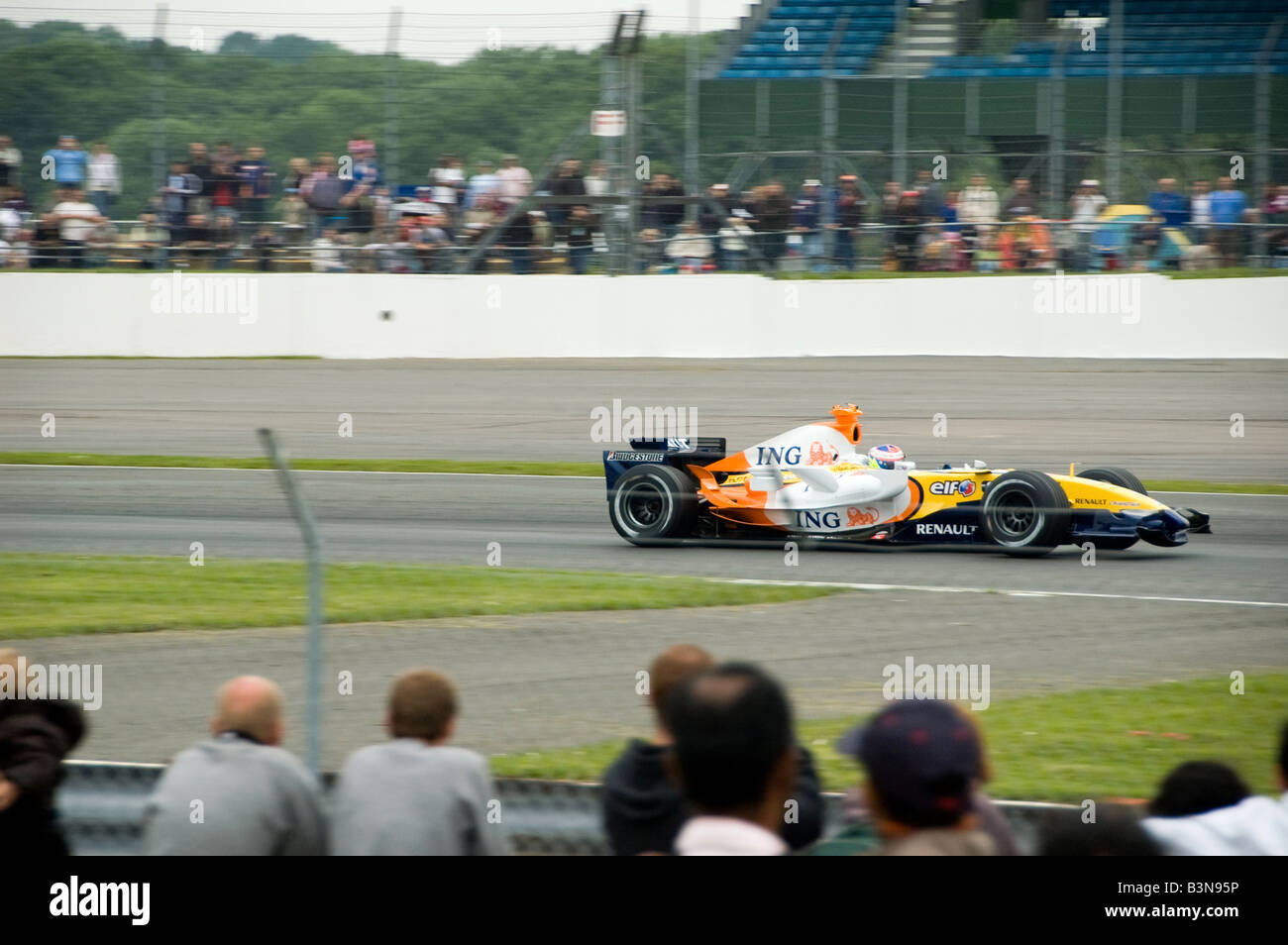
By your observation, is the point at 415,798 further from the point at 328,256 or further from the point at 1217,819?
the point at 328,256

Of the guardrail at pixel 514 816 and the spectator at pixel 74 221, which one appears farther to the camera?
the spectator at pixel 74 221

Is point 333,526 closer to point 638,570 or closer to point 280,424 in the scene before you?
point 638,570

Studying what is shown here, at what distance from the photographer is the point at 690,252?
18.5m

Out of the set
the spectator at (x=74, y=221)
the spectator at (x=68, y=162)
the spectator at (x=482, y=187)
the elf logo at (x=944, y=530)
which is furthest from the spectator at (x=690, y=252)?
the elf logo at (x=944, y=530)

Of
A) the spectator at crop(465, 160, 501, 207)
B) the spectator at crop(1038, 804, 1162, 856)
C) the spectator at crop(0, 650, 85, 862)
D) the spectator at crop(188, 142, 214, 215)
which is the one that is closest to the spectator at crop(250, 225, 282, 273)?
the spectator at crop(188, 142, 214, 215)

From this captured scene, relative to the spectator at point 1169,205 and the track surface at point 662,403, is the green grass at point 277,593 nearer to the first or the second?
the track surface at point 662,403

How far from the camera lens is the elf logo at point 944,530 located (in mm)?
10695

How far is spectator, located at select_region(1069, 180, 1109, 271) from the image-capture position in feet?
58.5

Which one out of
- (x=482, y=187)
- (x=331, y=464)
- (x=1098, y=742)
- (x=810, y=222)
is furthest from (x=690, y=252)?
(x=1098, y=742)

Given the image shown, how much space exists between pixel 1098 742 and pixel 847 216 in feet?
42.8

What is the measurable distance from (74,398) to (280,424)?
Result: 3056mm

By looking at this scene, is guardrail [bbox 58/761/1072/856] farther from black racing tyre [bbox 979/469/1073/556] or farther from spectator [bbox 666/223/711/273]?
spectator [bbox 666/223/711/273]

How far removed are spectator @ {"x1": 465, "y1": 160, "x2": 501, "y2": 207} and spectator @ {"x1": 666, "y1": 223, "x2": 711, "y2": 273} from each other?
235 centimetres

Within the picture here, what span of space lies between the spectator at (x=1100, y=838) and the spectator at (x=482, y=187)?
17.0 meters
